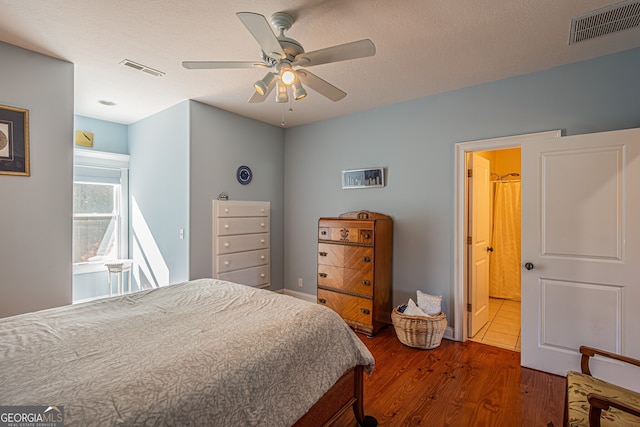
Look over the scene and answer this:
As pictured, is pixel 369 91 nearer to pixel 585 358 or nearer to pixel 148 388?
pixel 585 358

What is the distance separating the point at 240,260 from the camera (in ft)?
12.9

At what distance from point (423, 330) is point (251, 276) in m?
2.30

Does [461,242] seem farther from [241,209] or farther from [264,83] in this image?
[241,209]

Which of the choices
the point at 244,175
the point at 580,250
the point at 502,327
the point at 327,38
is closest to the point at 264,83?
the point at 327,38

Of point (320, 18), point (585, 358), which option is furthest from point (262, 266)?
point (585, 358)

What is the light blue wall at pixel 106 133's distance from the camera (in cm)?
406

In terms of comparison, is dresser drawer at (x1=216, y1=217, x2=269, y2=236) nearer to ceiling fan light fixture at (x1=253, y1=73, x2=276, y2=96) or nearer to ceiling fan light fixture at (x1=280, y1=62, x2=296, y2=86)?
ceiling fan light fixture at (x1=253, y1=73, x2=276, y2=96)

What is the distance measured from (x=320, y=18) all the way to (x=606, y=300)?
295cm

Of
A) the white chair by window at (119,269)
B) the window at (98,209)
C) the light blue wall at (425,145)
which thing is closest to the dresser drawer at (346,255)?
the light blue wall at (425,145)

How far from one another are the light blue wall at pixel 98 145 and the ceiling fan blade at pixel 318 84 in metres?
3.68

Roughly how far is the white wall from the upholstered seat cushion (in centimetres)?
360

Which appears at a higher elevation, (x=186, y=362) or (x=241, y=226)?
(x=241, y=226)

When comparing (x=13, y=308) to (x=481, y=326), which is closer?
(x=13, y=308)

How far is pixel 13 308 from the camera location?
2.30 m
